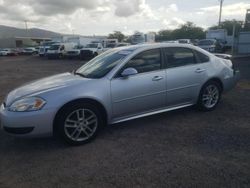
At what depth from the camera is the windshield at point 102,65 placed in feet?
14.2

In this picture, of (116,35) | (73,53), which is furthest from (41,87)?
(116,35)

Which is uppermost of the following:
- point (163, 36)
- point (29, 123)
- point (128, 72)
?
point (128, 72)

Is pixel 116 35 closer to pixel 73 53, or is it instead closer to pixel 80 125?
pixel 73 53

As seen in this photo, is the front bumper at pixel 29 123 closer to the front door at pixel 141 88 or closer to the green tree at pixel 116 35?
the front door at pixel 141 88

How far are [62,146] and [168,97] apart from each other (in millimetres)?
2115

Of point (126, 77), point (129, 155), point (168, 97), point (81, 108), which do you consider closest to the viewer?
point (129, 155)

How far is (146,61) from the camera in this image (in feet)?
14.9

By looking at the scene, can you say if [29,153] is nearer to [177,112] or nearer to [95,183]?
[95,183]

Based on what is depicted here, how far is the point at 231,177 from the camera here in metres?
2.95

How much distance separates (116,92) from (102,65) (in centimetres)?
74

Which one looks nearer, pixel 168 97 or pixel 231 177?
pixel 231 177

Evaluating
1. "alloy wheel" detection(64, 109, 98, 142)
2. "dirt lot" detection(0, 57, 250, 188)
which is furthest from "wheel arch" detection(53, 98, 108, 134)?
"dirt lot" detection(0, 57, 250, 188)

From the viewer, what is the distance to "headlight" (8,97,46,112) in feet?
11.9

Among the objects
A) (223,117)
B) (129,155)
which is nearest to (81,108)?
(129,155)
